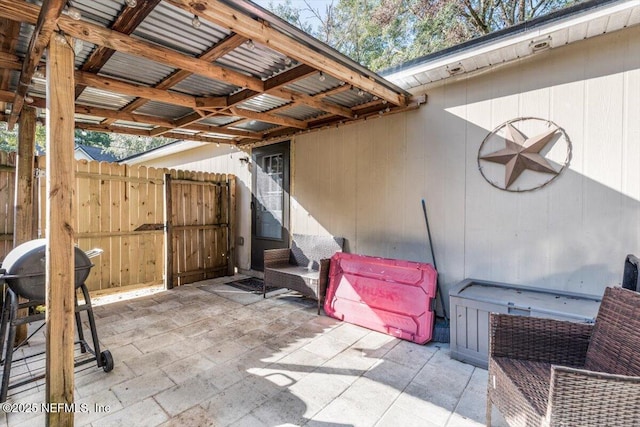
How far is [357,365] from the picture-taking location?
2.68 m

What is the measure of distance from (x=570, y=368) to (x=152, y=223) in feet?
20.2

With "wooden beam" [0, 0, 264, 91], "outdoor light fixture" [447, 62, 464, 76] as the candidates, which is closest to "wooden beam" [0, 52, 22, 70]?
"wooden beam" [0, 0, 264, 91]

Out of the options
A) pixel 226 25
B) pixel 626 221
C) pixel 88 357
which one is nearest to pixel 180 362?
pixel 88 357

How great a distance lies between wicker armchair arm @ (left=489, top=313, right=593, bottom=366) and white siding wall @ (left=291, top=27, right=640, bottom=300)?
1.20 m

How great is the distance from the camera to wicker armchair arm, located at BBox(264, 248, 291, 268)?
4.70 m

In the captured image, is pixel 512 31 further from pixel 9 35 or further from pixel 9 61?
pixel 9 61

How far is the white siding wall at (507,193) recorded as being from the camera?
260 centimetres

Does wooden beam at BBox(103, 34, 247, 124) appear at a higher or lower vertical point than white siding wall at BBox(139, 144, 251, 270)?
higher

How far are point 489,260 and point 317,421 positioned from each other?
239cm

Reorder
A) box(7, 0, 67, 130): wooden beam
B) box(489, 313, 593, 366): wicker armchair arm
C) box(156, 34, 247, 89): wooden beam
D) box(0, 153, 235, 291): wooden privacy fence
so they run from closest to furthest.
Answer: box(7, 0, 67, 130): wooden beam, box(489, 313, 593, 366): wicker armchair arm, box(156, 34, 247, 89): wooden beam, box(0, 153, 235, 291): wooden privacy fence

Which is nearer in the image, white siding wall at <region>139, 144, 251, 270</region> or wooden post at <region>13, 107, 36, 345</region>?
wooden post at <region>13, 107, 36, 345</region>

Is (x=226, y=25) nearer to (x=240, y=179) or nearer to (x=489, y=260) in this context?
(x=489, y=260)

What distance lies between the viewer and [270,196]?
5.75 meters

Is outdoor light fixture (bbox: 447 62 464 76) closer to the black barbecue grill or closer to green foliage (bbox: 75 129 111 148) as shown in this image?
the black barbecue grill
